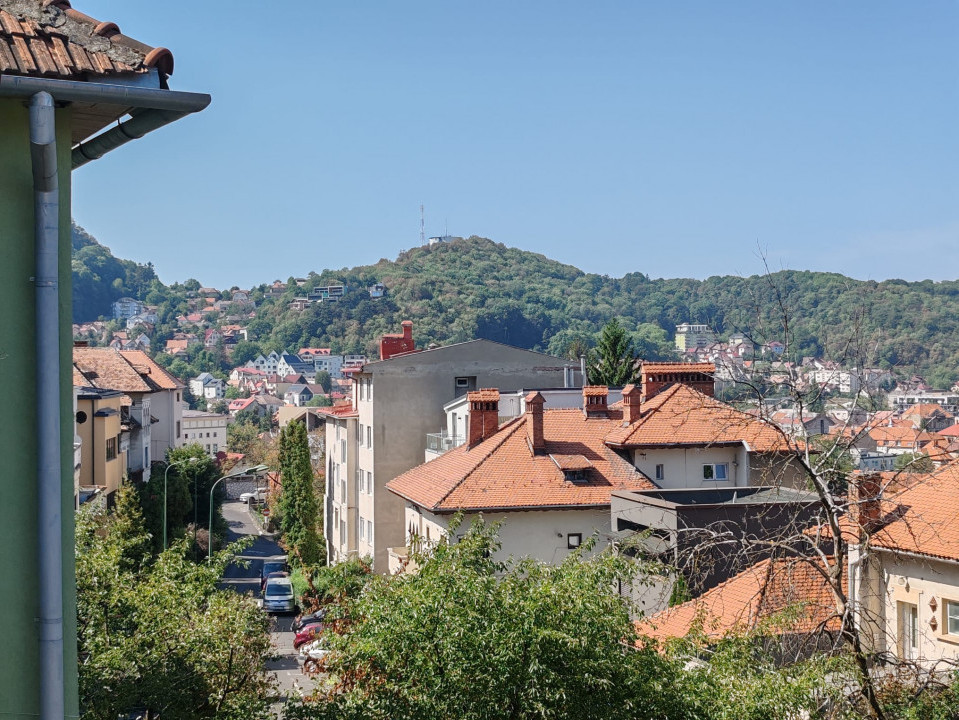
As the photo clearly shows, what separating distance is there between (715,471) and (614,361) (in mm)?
33365

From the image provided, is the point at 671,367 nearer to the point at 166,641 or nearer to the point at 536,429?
the point at 536,429

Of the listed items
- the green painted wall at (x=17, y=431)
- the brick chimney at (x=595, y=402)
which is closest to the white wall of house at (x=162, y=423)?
the brick chimney at (x=595, y=402)

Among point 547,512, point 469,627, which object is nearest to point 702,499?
point 547,512

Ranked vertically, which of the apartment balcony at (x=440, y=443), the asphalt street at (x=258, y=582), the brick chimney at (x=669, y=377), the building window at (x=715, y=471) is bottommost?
the asphalt street at (x=258, y=582)

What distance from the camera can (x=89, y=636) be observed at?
12086 mm

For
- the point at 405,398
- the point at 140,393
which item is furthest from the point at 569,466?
the point at 140,393

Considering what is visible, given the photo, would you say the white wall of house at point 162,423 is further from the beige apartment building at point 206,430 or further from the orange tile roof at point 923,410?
the beige apartment building at point 206,430

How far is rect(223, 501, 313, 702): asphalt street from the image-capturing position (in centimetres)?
2356

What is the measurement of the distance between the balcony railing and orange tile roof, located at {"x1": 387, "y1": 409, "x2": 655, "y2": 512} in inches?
143

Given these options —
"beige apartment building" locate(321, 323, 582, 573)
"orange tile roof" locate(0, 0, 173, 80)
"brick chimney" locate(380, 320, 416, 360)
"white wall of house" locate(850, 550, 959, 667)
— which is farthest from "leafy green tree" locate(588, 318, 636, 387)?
"orange tile roof" locate(0, 0, 173, 80)

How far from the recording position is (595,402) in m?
38.5

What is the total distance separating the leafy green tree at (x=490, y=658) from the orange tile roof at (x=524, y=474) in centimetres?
1956

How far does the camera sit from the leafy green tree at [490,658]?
1052cm

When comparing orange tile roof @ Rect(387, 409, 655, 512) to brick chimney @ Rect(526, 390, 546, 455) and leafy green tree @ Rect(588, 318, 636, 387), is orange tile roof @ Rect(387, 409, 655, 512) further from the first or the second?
leafy green tree @ Rect(588, 318, 636, 387)
